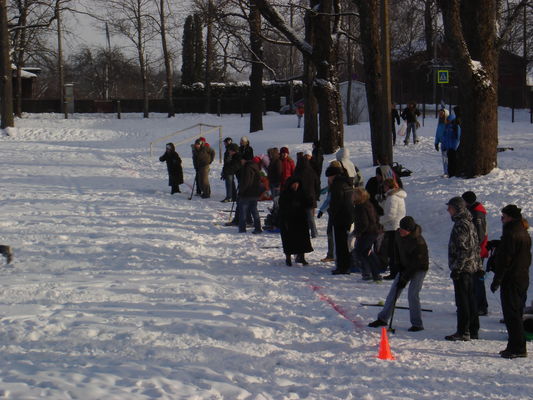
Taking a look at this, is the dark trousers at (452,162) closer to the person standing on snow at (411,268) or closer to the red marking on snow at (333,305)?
the red marking on snow at (333,305)

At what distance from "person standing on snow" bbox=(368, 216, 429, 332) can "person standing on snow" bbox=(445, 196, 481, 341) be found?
438 mm

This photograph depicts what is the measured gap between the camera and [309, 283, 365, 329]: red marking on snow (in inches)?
382

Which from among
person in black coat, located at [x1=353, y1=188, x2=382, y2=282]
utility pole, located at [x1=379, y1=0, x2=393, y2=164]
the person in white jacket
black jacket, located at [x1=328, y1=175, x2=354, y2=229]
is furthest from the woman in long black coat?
utility pole, located at [x1=379, y1=0, x2=393, y2=164]

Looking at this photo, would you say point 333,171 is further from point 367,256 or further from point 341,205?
point 367,256

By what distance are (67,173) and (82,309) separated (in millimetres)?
18434

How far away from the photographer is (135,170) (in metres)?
29.2

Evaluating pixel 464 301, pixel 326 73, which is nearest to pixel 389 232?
pixel 464 301

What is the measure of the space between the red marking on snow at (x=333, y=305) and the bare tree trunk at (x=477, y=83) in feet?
25.4

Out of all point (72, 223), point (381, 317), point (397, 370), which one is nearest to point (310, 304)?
point (381, 317)

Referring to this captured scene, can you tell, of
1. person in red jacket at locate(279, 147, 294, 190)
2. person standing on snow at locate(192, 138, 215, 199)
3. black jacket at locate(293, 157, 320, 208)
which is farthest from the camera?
person standing on snow at locate(192, 138, 215, 199)

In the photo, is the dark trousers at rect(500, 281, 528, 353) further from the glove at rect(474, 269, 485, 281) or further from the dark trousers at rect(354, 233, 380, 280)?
the dark trousers at rect(354, 233, 380, 280)

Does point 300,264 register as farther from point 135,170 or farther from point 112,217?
point 135,170

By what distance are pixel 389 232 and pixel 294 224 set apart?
1.86m

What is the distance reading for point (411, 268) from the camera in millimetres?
9320
